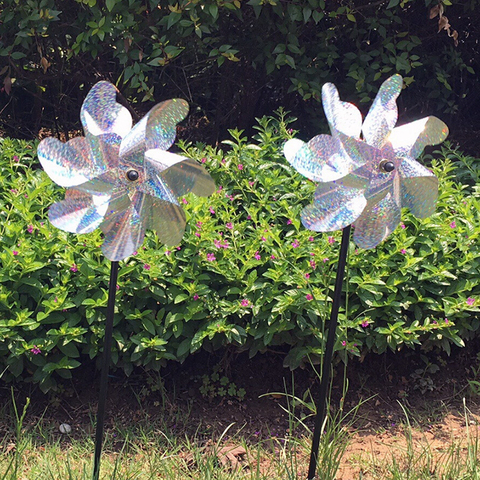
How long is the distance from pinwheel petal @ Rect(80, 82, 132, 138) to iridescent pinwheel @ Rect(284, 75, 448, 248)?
476 mm

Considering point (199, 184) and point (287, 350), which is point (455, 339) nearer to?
point (287, 350)

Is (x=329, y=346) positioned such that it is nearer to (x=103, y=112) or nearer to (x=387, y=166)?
(x=387, y=166)

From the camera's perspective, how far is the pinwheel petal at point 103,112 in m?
1.76

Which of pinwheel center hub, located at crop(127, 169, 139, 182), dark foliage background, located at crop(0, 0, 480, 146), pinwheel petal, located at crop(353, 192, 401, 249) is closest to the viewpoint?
pinwheel center hub, located at crop(127, 169, 139, 182)

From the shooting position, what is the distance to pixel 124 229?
1.69 meters

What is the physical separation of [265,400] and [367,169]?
4.24ft

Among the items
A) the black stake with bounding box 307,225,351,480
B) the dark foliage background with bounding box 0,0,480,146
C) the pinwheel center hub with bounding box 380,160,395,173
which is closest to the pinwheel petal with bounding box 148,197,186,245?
the black stake with bounding box 307,225,351,480

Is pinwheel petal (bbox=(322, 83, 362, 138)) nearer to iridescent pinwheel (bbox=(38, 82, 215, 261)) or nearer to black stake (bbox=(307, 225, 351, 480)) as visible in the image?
black stake (bbox=(307, 225, 351, 480))

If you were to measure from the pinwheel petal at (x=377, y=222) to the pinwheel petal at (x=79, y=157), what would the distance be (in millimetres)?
709

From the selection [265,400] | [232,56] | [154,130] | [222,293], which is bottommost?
[265,400]

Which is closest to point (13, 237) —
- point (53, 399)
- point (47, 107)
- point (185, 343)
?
point (53, 399)

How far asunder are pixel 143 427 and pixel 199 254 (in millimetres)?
716

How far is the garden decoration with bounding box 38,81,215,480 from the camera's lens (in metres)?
1.67

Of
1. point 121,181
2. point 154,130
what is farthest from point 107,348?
point 154,130
